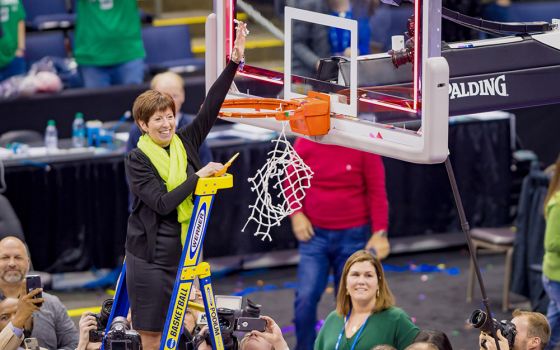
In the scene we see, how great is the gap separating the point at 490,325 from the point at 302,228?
2.53 metres

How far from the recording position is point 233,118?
6.18 m

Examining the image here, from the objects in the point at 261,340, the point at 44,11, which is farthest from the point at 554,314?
the point at 44,11

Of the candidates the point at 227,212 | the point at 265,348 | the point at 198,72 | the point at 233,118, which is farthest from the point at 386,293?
the point at 198,72

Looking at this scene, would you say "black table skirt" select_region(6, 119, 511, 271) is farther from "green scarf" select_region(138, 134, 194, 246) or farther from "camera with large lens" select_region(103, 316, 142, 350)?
"camera with large lens" select_region(103, 316, 142, 350)

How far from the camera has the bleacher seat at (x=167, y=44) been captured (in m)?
12.9

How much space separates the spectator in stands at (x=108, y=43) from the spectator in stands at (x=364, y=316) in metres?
5.45

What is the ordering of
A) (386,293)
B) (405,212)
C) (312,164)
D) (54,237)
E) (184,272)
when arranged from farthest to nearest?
(405,212) < (54,237) < (312,164) < (386,293) < (184,272)

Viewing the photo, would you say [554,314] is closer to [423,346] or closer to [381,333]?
[381,333]

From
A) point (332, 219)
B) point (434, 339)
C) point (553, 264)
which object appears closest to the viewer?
point (434, 339)

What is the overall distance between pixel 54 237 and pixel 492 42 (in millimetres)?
4969

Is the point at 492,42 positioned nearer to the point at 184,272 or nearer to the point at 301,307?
the point at 184,272

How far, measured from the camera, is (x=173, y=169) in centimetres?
582

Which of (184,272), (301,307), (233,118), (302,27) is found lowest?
(301,307)

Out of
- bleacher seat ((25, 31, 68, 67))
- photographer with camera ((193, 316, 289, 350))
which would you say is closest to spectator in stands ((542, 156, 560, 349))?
photographer with camera ((193, 316, 289, 350))
